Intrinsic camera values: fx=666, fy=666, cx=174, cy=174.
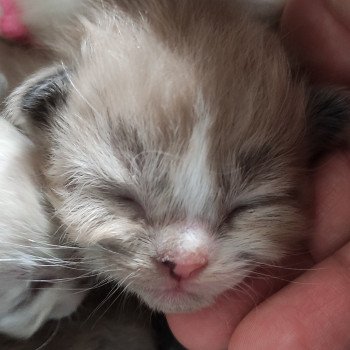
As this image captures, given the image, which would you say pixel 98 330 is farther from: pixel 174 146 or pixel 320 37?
pixel 320 37

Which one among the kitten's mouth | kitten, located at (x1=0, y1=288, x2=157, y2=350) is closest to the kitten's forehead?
the kitten's mouth

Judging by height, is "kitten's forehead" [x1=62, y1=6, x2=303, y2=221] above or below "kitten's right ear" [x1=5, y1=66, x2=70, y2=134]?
below

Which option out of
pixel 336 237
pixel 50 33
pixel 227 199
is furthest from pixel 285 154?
pixel 50 33

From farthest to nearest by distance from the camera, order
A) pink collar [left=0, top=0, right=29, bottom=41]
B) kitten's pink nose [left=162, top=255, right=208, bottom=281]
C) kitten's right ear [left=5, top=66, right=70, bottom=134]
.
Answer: pink collar [left=0, top=0, right=29, bottom=41], kitten's right ear [left=5, top=66, right=70, bottom=134], kitten's pink nose [left=162, top=255, right=208, bottom=281]

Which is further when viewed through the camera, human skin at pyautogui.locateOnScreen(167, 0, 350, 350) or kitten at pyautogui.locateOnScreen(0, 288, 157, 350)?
kitten at pyautogui.locateOnScreen(0, 288, 157, 350)

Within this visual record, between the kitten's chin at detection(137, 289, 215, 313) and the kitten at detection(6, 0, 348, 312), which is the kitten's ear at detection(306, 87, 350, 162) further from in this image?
the kitten's chin at detection(137, 289, 215, 313)

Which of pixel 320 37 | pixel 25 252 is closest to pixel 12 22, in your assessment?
pixel 25 252
